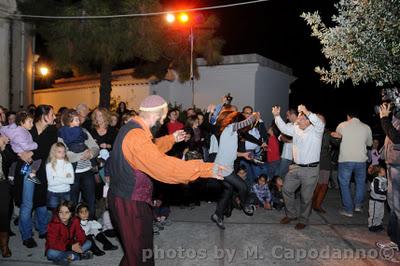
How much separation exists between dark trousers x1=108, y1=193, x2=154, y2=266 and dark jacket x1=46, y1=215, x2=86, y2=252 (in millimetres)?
1918

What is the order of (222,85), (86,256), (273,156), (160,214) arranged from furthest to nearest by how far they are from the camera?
(222,85)
(273,156)
(160,214)
(86,256)

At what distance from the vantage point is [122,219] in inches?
142

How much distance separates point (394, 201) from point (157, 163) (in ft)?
12.2

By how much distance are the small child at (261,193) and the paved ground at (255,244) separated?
2.06ft

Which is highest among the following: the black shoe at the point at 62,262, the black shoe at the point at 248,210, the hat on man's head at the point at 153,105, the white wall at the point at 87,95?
the white wall at the point at 87,95

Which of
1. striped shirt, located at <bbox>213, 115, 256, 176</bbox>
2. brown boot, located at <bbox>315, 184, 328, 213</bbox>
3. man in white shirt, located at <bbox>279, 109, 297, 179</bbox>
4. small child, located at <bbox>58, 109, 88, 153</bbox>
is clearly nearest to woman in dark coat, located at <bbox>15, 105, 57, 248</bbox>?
small child, located at <bbox>58, 109, 88, 153</bbox>

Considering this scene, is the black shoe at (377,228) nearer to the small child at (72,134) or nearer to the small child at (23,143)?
the small child at (72,134)

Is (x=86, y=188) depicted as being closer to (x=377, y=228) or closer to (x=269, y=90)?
(x=377, y=228)

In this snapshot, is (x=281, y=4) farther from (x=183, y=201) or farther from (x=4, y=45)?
(x=183, y=201)

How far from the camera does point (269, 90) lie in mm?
16719

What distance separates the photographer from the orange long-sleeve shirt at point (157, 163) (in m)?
3.35

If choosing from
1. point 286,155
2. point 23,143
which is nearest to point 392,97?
point 286,155

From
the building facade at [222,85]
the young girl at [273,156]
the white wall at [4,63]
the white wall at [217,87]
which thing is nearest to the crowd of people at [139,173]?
the young girl at [273,156]

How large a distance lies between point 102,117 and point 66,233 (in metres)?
2.27
